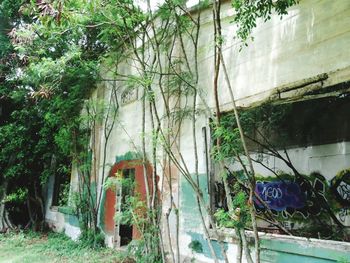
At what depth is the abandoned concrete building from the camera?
4.01m

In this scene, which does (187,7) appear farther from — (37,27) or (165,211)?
(165,211)

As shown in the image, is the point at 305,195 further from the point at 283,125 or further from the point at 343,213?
the point at 283,125

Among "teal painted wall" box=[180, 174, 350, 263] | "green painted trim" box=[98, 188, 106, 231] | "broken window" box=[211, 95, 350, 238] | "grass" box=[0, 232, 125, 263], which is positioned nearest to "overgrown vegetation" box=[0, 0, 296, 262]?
"green painted trim" box=[98, 188, 106, 231]

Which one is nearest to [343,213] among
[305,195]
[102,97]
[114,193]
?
[305,195]

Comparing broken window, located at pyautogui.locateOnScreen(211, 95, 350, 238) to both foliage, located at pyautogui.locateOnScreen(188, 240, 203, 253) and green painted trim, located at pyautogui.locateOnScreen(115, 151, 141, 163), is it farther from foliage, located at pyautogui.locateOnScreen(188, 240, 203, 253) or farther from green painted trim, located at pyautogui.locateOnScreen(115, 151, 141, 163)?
green painted trim, located at pyautogui.locateOnScreen(115, 151, 141, 163)

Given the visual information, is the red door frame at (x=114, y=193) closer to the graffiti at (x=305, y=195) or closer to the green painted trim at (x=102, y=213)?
the green painted trim at (x=102, y=213)

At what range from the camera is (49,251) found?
8.08 metres

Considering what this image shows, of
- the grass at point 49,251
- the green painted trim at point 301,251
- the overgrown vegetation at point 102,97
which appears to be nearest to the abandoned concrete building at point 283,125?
the green painted trim at point 301,251

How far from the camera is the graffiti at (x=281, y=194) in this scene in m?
7.34

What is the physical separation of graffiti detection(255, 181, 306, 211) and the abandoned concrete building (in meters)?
0.02

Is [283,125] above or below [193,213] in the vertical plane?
above

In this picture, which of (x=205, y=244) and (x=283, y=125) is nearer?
(x=205, y=244)

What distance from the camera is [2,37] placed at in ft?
32.2

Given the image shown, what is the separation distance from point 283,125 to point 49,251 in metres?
6.02
